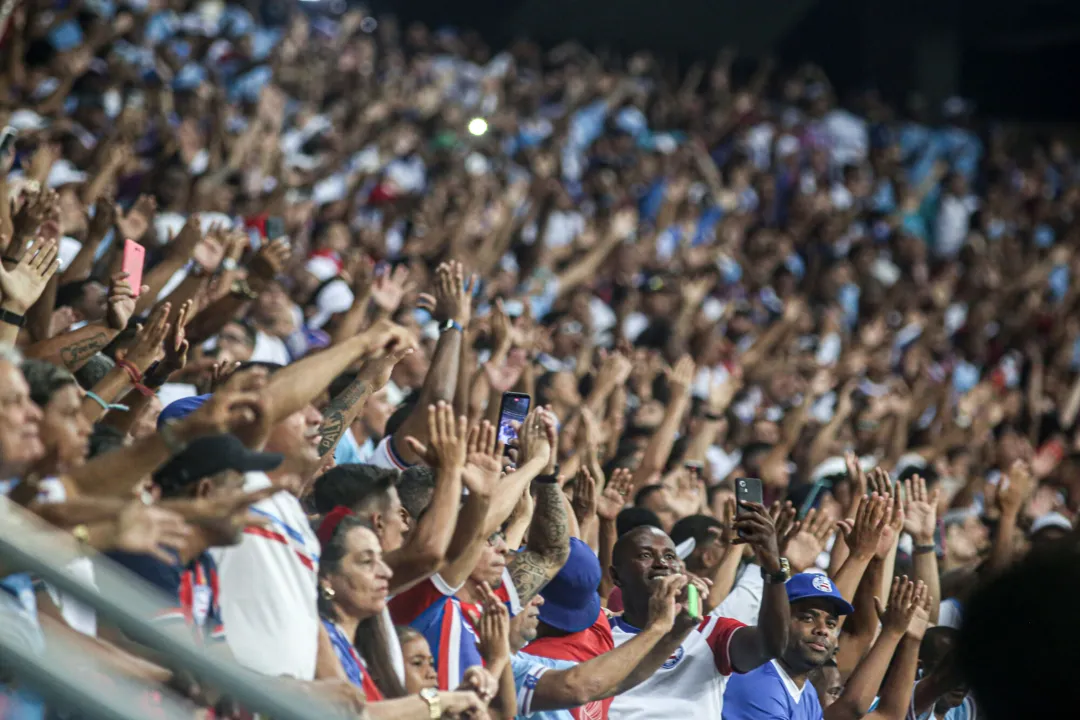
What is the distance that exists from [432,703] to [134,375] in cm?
154

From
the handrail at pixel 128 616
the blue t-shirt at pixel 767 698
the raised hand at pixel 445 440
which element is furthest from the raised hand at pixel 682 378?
the handrail at pixel 128 616

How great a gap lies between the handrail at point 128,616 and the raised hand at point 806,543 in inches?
114

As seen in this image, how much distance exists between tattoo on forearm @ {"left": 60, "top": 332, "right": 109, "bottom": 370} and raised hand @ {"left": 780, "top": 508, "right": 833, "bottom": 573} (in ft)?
7.88

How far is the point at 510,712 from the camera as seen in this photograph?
347 cm

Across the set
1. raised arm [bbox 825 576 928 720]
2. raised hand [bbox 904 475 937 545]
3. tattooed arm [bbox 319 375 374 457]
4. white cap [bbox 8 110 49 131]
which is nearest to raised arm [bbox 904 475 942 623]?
raised hand [bbox 904 475 937 545]

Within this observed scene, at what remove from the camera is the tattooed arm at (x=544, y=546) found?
407 centimetres

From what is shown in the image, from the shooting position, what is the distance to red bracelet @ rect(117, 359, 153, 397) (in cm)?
407

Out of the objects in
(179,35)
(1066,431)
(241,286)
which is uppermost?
(179,35)

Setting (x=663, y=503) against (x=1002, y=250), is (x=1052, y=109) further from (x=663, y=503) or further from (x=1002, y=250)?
(x=663, y=503)

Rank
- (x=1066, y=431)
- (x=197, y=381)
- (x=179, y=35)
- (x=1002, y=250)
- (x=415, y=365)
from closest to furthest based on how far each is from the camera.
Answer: (x=197, y=381) < (x=415, y=365) < (x=1066, y=431) < (x=179, y=35) < (x=1002, y=250)

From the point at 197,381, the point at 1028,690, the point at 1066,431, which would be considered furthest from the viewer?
the point at 1066,431

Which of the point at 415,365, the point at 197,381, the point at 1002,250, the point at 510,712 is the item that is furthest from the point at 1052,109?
the point at 510,712

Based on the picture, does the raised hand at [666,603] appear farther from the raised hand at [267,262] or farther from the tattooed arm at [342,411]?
the raised hand at [267,262]

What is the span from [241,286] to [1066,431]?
7086mm
